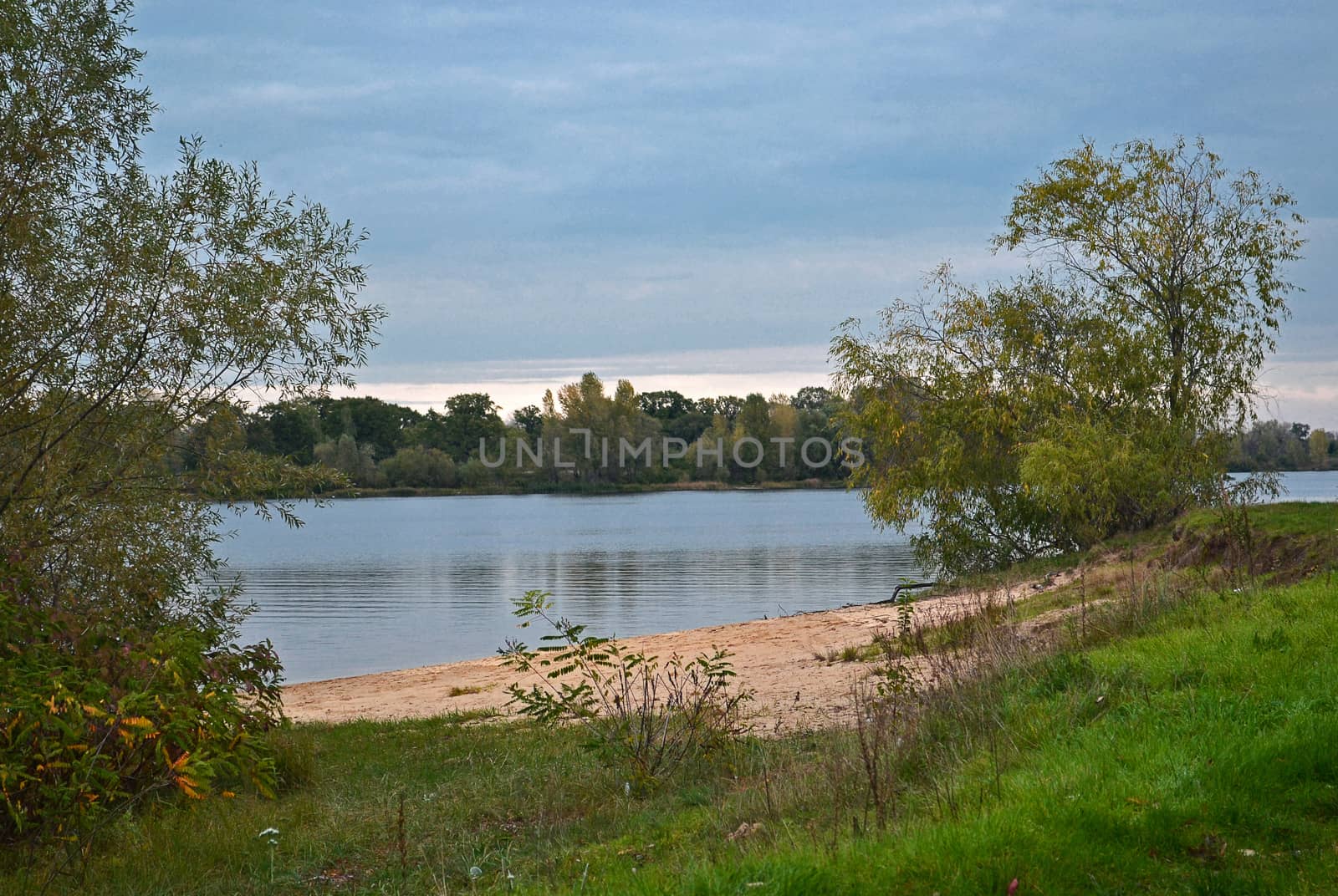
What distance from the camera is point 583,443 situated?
135000mm

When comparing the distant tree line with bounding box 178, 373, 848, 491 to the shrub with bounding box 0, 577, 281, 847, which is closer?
the shrub with bounding box 0, 577, 281, 847

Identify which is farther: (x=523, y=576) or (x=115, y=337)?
(x=523, y=576)

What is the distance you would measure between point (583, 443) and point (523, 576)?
88.6m

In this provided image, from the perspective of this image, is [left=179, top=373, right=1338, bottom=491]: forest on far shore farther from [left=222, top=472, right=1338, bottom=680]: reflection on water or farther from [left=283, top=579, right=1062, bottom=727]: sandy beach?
[left=283, top=579, right=1062, bottom=727]: sandy beach

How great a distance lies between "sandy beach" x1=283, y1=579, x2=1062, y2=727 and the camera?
14.4 metres

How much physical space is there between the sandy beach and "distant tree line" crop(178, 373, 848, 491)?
92.3 metres

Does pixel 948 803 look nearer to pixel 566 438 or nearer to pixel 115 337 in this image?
pixel 115 337

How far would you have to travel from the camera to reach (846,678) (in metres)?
15.0

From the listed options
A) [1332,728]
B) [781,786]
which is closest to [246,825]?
[781,786]

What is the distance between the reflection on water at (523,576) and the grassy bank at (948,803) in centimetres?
1636

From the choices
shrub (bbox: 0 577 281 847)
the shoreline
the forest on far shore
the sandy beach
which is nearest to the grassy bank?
shrub (bbox: 0 577 281 847)

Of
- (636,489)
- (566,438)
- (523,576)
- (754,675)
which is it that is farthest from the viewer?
(636,489)

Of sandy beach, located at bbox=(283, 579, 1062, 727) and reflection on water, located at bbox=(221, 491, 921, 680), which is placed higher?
sandy beach, located at bbox=(283, 579, 1062, 727)

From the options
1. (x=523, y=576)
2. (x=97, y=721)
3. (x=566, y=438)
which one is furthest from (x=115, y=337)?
(x=566, y=438)
